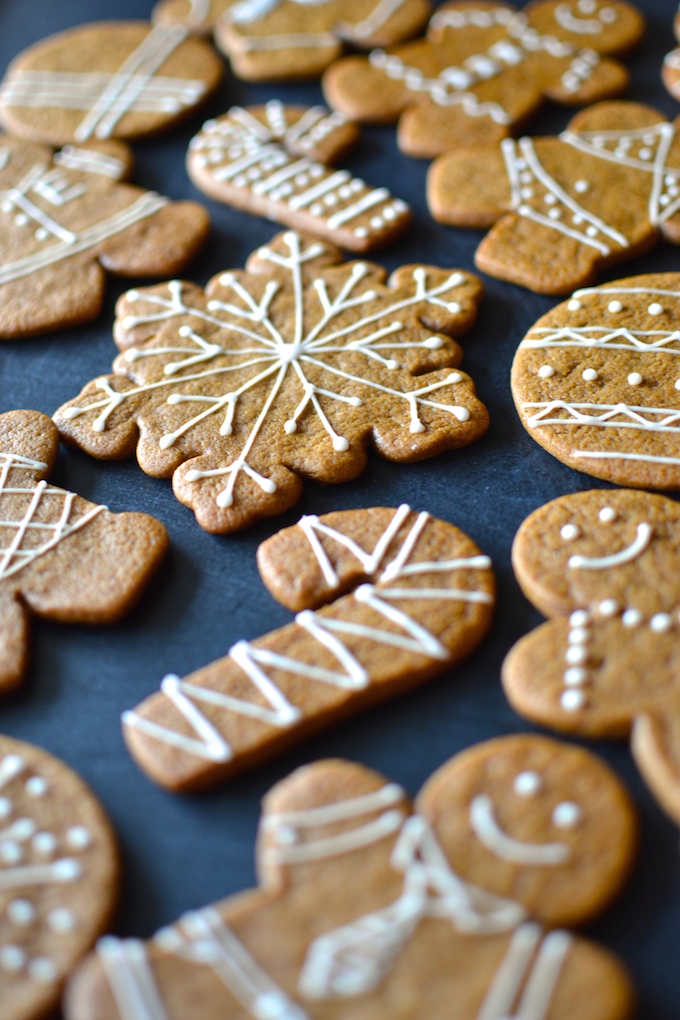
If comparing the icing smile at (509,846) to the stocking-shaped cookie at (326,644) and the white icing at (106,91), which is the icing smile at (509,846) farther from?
the white icing at (106,91)

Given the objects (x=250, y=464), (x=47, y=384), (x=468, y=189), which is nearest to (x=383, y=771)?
(x=250, y=464)

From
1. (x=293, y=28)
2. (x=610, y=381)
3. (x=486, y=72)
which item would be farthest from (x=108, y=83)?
(x=610, y=381)

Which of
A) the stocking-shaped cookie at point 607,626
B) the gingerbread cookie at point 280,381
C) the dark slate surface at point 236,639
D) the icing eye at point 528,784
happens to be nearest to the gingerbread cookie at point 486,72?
the dark slate surface at point 236,639

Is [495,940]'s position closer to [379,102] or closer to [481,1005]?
[481,1005]

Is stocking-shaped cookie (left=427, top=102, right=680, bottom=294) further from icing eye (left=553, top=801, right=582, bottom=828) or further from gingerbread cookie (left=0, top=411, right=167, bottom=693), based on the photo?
icing eye (left=553, top=801, right=582, bottom=828)

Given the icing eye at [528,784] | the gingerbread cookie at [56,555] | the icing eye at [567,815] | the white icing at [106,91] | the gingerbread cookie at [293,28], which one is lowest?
the icing eye at [567,815]

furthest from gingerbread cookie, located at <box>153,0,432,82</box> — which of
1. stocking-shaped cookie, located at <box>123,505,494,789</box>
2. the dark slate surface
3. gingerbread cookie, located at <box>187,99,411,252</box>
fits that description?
stocking-shaped cookie, located at <box>123,505,494,789</box>
